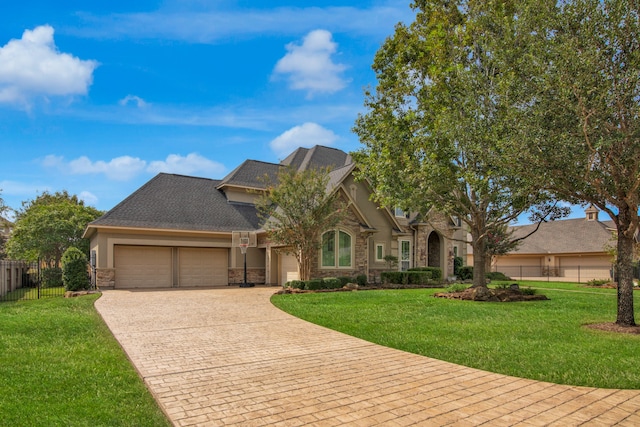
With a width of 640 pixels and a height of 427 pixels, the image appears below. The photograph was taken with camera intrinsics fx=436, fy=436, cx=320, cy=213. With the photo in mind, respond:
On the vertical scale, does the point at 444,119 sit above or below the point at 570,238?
above

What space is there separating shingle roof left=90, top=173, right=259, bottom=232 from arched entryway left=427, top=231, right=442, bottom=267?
11.7 metres

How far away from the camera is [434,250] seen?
28.4 meters

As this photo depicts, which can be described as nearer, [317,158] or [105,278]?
[105,278]

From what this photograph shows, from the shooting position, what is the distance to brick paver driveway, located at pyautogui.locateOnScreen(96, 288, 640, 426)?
437 centimetres

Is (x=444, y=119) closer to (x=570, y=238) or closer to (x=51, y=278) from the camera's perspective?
(x=51, y=278)

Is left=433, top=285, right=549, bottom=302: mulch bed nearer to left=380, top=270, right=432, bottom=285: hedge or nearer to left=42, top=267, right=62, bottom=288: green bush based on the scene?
left=380, top=270, right=432, bottom=285: hedge

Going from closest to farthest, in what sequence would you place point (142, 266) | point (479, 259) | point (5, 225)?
point (479, 259)
point (142, 266)
point (5, 225)

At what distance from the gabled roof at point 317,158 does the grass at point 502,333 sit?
14082 millimetres

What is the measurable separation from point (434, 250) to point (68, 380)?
992 inches

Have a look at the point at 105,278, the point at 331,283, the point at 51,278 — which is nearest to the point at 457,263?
the point at 331,283

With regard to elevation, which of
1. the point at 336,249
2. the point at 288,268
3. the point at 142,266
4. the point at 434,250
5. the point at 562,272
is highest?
the point at 336,249

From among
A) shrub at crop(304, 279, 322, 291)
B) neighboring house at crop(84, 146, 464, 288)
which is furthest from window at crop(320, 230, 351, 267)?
shrub at crop(304, 279, 322, 291)

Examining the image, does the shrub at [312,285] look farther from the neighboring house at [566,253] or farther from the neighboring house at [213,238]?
the neighboring house at [566,253]

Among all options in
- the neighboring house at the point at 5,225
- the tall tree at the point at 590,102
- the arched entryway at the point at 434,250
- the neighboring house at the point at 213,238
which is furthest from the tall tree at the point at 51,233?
the tall tree at the point at 590,102
